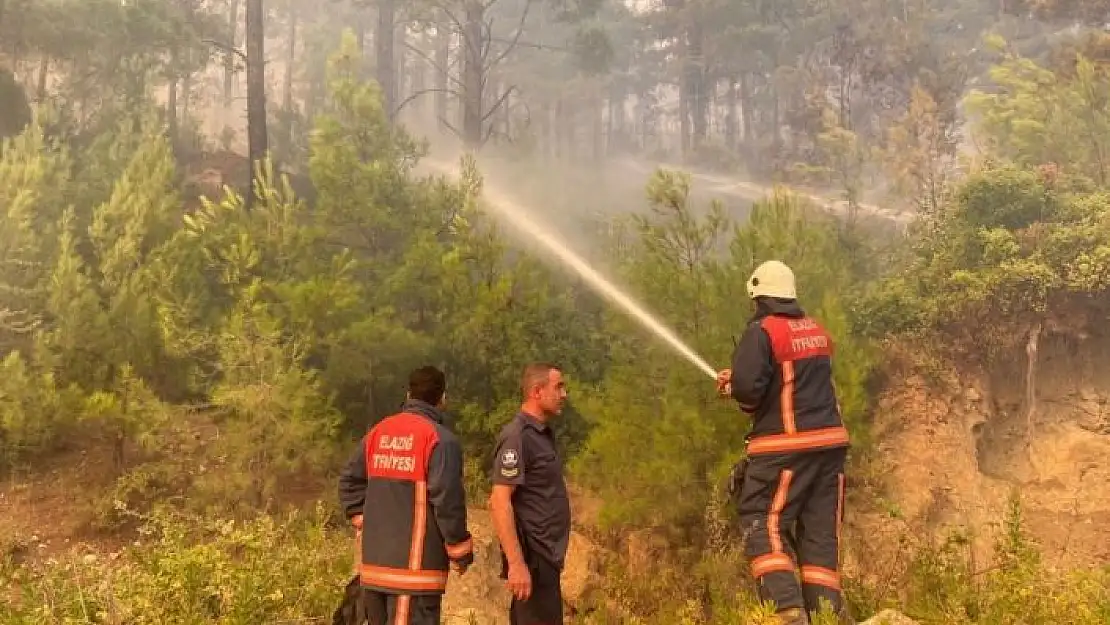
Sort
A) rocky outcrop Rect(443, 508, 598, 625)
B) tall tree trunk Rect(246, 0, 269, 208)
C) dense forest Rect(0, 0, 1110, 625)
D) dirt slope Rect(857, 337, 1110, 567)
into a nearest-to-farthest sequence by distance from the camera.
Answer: dense forest Rect(0, 0, 1110, 625) → rocky outcrop Rect(443, 508, 598, 625) → dirt slope Rect(857, 337, 1110, 567) → tall tree trunk Rect(246, 0, 269, 208)

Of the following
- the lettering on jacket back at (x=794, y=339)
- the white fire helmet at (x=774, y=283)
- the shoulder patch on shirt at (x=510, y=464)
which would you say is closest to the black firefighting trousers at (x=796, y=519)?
the lettering on jacket back at (x=794, y=339)

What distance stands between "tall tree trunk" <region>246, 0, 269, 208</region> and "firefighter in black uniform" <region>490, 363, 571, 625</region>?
14.3 m

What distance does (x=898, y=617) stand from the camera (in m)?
3.69

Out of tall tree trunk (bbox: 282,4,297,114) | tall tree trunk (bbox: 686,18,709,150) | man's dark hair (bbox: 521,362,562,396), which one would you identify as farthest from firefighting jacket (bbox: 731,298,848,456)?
tall tree trunk (bbox: 686,18,709,150)

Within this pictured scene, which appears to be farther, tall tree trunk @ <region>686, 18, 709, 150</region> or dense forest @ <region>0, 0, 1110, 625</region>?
tall tree trunk @ <region>686, 18, 709, 150</region>

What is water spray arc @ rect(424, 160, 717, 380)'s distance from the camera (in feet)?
23.0

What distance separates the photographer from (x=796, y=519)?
156 inches

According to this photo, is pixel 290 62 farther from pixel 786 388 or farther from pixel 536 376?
pixel 786 388

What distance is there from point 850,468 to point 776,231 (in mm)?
3269

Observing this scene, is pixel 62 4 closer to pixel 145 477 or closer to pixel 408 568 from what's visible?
pixel 145 477

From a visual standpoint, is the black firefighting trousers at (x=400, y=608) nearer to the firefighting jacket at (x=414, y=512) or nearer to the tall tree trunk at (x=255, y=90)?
the firefighting jacket at (x=414, y=512)

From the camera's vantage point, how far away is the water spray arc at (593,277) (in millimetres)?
7008

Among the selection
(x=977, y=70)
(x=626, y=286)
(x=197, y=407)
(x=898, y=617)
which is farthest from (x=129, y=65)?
(x=977, y=70)

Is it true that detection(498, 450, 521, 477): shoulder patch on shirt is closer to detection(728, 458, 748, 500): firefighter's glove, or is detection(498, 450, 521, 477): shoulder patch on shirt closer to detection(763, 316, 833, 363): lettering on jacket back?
detection(728, 458, 748, 500): firefighter's glove
